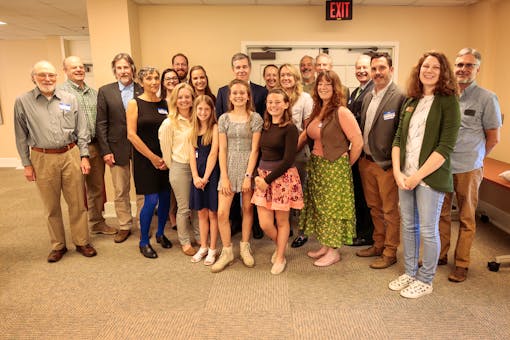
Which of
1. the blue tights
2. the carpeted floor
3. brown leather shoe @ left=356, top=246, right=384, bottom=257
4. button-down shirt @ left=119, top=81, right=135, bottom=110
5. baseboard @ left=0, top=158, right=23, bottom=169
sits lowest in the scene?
the carpeted floor

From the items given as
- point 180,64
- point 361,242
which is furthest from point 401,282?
point 180,64

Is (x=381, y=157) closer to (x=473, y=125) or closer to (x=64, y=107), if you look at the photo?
(x=473, y=125)

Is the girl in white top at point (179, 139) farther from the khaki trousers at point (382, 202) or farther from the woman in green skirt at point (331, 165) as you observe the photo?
the khaki trousers at point (382, 202)

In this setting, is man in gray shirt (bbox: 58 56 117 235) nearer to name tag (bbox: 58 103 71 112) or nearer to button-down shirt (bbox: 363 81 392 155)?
name tag (bbox: 58 103 71 112)

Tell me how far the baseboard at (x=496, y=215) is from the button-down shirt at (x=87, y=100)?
419cm

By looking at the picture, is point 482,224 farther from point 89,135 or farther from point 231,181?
point 89,135

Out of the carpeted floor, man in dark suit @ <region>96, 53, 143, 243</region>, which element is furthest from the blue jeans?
man in dark suit @ <region>96, 53, 143, 243</region>

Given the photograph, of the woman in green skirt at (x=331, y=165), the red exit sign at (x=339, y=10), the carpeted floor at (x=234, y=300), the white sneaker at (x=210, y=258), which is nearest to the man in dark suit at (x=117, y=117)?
the carpeted floor at (x=234, y=300)

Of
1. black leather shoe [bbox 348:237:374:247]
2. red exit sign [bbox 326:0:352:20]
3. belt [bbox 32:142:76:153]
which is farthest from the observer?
red exit sign [bbox 326:0:352:20]

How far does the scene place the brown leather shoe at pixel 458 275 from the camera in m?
2.63

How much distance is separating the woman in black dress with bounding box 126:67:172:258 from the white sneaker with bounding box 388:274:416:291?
1.92 m

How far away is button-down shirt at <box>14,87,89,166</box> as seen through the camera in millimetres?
2846

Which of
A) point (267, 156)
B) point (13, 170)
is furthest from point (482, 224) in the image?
point (13, 170)

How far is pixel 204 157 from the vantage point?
2842 mm
